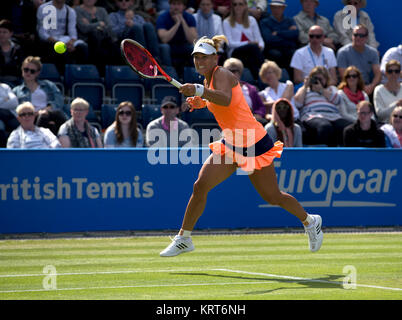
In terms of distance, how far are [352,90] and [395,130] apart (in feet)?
5.12

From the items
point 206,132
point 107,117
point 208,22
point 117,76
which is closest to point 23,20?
point 117,76

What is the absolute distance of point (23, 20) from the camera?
14.0m

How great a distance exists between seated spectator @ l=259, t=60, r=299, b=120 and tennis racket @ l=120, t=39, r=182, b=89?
19.7ft

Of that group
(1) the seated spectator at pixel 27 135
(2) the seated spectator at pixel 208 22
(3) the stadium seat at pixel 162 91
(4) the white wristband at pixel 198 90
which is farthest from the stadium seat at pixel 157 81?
(4) the white wristband at pixel 198 90

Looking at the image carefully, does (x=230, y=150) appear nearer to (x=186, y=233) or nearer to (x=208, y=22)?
(x=186, y=233)

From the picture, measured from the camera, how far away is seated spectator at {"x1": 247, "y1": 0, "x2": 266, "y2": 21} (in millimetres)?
16069

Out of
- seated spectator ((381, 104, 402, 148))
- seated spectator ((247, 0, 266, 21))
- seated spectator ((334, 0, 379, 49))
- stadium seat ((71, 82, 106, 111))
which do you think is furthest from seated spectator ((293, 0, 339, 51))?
stadium seat ((71, 82, 106, 111))

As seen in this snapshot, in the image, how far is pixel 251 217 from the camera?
11.6 metres

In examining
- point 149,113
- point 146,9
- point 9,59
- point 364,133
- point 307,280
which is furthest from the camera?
point 146,9

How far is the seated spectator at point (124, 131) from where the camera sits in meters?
11.9

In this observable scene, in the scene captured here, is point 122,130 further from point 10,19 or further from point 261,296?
point 261,296

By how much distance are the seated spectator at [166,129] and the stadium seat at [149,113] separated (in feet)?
3.54

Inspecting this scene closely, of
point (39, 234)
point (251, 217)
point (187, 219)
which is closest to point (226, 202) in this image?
point (251, 217)

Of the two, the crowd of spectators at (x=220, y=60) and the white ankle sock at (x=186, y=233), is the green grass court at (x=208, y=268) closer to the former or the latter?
the white ankle sock at (x=186, y=233)
